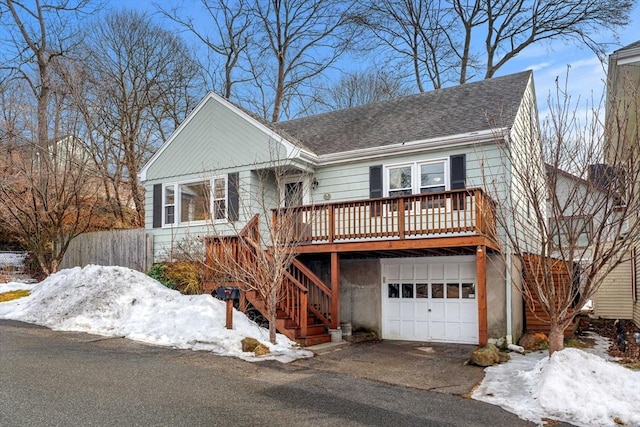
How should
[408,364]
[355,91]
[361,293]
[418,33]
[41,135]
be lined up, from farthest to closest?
[355,91] → [418,33] → [41,135] → [361,293] → [408,364]

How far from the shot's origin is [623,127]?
720cm

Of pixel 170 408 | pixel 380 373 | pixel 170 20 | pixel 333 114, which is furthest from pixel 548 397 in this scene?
pixel 170 20

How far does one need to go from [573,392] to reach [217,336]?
613 centimetres

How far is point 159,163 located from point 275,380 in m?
10.2

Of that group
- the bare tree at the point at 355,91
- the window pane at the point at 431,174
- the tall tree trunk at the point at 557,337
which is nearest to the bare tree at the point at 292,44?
the bare tree at the point at 355,91

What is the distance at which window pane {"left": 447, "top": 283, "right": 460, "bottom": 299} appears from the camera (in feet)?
40.1

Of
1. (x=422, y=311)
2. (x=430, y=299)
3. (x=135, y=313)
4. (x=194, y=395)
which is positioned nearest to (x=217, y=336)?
(x=135, y=313)

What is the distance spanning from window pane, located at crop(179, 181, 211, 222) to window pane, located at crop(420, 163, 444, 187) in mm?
6441

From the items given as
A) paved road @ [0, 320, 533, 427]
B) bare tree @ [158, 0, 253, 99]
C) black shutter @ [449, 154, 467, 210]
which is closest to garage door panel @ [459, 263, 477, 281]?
black shutter @ [449, 154, 467, 210]

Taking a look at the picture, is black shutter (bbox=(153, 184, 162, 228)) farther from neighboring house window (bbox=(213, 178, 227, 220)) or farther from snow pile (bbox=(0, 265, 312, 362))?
snow pile (bbox=(0, 265, 312, 362))

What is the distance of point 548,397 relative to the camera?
255 inches

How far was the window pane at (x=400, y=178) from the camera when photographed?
12562 mm

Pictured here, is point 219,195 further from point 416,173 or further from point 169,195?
point 416,173

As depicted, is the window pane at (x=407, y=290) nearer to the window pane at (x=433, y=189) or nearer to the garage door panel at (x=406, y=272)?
the garage door panel at (x=406, y=272)
